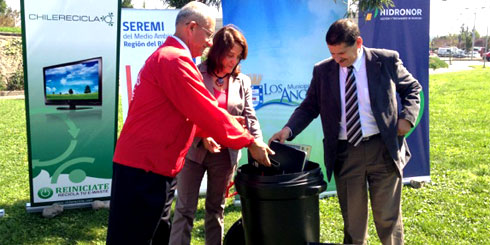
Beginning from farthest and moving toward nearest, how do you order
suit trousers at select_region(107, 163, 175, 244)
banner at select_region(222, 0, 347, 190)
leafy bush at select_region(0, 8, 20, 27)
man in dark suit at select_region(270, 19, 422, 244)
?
leafy bush at select_region(0, 8, 20, 27) < banner at select_region(222, 0, 347, 190) < man in dark suit at select_region(270, 19, 422, 244) < suit trousers at select_region(107, 163, 175, 244)

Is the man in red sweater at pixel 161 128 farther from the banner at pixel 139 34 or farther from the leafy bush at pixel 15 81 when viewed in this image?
the leafy bush at pixel 15 81

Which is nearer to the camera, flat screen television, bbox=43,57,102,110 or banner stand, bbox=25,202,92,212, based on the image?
flat screen television, bbox=43,57,102,110

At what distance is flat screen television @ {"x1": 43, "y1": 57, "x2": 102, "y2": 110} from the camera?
16.5 ft

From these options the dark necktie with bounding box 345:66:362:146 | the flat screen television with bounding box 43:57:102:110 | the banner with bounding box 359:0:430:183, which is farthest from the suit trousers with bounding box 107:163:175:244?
the banner with bounding box 359:0:430:183

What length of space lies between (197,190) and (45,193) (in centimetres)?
231

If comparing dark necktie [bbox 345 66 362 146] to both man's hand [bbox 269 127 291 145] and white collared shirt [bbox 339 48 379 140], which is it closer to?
white collared shirt [bbox 339 48 379 140]

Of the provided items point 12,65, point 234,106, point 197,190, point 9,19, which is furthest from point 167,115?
point 9,19

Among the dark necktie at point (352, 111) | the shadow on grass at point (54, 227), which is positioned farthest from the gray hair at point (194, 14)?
the shadow on grass at point (54, 227)

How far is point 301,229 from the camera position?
10.3 ft

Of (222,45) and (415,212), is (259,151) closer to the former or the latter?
(222,45)

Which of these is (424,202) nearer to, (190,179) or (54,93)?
(190,179)

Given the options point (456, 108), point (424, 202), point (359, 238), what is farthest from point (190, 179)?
point (456, 108)

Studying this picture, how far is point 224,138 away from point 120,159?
0.63 metres

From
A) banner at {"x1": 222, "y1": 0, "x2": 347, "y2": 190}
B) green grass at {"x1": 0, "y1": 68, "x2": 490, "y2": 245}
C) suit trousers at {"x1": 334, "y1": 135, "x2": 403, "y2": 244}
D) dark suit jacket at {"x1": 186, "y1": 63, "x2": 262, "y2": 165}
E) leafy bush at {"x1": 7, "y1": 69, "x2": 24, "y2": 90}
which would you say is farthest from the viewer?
leafy bush at {"x1": 7, "y1": 69, "x2": 24, "y2": 90}
